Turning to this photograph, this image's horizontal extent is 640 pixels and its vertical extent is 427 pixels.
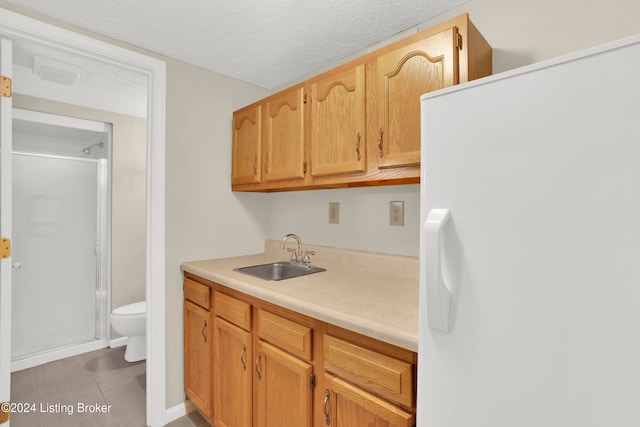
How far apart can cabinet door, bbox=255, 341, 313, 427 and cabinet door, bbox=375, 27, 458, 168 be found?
3.00 ft

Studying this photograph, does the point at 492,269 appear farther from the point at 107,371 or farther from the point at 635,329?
the point at 107,371

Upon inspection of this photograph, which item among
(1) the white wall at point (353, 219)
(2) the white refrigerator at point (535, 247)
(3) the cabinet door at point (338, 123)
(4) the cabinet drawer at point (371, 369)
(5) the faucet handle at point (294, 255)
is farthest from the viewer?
(5) the faucet handle at point (294, 255)

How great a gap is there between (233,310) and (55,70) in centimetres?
202

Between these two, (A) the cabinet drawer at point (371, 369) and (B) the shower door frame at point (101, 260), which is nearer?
(A) the cabinet drawer at point (371, 369)

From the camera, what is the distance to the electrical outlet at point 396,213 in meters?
1.66

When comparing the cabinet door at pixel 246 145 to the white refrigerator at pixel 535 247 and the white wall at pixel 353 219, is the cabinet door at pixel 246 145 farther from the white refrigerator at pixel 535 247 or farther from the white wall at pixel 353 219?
the white refrigerator at pixel 535 247

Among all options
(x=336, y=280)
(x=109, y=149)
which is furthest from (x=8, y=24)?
(x=336, y=280)

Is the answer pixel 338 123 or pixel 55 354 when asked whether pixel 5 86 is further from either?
pixel 55 354

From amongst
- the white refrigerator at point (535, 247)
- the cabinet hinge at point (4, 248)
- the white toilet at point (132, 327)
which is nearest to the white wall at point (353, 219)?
the white refrigerator at point (535, 247)

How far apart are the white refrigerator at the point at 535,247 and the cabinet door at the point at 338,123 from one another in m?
0.68

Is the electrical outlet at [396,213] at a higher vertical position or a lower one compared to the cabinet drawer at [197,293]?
higher

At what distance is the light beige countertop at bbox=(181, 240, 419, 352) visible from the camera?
98cm

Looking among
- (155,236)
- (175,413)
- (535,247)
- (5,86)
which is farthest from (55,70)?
(535,247)

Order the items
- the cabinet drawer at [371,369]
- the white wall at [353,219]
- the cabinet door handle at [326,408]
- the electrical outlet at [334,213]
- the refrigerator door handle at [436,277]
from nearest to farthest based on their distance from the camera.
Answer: the refrigerator door handle at [436,277] → the cabinet drawer at [371,369] → the cabinet door handle at [326,408] → the white wall at [353,219] → the electrical outlet at [334,213]
